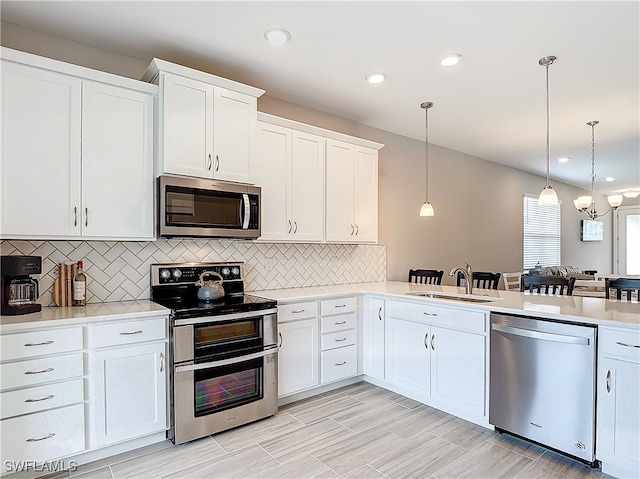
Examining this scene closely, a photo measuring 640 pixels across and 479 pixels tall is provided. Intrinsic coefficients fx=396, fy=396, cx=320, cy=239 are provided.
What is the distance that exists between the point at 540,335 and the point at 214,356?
2075 millimetres

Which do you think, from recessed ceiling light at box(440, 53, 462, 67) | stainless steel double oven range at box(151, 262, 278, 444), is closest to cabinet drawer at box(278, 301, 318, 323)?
stainless steel double oven range at box(151, 262, 278, 444)

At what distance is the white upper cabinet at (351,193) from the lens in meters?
3.84

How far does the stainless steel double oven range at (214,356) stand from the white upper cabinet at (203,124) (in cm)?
80

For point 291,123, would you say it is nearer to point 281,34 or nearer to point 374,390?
point 281,34

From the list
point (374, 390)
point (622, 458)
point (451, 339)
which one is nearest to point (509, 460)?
point (622, 458)

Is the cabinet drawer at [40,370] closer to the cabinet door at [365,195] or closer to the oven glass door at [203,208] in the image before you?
the oven glass door at [203,208]

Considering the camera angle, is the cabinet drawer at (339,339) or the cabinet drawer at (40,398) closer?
the cabinet drawer at (40,398)

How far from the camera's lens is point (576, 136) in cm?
494

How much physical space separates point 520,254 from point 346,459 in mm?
5687

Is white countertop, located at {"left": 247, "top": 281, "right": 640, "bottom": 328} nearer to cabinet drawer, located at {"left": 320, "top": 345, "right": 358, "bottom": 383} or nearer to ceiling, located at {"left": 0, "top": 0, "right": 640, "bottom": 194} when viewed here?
cabinet drawer, located at {"left": 320, "top": 345, "right": 358, "bottom": 383}

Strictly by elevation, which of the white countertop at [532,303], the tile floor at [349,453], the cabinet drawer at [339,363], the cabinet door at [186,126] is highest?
the cabinet door at [186,126]

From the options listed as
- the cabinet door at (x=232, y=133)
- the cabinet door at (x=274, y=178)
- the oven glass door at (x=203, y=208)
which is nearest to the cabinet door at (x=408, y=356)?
the cabinet door at (x=274, y=178)

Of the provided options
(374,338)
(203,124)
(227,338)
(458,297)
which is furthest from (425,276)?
(203,124)

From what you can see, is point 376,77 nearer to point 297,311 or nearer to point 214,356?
point 297,311
